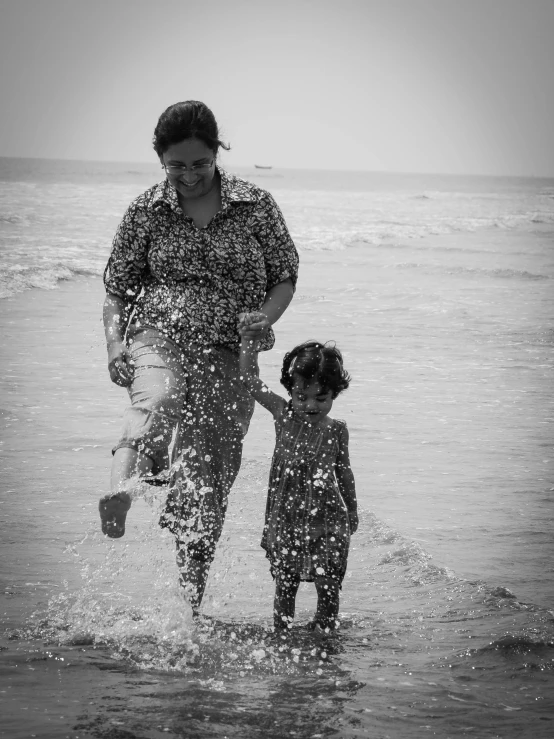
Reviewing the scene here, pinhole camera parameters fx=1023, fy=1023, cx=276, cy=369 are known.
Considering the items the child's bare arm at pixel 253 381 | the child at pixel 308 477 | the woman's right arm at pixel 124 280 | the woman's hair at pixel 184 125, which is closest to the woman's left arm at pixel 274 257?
the child's bare arm at pixel 253 381

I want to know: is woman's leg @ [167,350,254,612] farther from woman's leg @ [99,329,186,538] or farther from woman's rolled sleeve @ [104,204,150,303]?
woman's rolled sleeve @ [104,204,150,303]

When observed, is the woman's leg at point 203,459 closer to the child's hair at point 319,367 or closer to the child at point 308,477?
the child at point 308,477

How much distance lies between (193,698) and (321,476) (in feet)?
2.97

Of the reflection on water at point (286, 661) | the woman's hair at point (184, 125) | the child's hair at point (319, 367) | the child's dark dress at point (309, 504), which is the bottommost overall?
the reflection on water at point (286, 661)

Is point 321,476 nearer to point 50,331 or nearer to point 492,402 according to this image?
point 492,402

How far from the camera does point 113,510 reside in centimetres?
310

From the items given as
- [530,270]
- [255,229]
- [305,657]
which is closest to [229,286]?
[255,229]

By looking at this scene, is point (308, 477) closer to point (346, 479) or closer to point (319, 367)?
point (346, 479)

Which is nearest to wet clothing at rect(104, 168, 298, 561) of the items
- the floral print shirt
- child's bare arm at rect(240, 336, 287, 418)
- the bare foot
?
the floral print shirt

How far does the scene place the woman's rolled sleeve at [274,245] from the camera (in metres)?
3.76

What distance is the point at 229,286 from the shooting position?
3709 millimetres

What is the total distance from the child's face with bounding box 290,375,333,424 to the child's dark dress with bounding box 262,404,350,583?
33mm

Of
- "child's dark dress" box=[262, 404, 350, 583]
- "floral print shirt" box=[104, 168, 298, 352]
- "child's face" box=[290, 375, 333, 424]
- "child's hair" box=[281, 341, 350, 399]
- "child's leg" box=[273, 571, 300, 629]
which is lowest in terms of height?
"child's leg" box=[273, 571, 300, 629]

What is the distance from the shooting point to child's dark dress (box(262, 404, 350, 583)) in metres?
3.64
